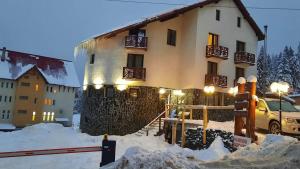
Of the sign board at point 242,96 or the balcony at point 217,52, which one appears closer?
the sign board at point 242,96

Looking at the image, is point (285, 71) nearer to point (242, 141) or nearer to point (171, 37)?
point (171, 37)

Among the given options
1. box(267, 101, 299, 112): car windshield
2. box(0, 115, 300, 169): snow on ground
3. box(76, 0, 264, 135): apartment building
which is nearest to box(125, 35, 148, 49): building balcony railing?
box(76, 0, 264, 135): apartment building

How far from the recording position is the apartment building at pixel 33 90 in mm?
50750

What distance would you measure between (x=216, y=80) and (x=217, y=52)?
8.58ft

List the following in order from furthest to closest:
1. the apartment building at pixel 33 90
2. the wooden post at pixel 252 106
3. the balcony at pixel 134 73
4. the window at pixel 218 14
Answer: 1. the apartment building at pixel 33 90
2. the window at pixel 218 14
3. the balcony at pixel 134 73
4. the wooden post at pixel 252 106

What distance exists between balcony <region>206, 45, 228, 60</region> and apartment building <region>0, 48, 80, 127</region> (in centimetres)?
3435

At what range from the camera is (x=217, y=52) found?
29188mm

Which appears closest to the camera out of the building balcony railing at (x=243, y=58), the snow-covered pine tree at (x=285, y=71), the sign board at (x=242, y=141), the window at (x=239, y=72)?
the sign board at (x=242, y=141)

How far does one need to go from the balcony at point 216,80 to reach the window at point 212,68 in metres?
0.73

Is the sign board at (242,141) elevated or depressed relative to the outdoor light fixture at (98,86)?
depressed

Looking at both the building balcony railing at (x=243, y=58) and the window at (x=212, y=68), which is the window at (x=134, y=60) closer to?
the window at (x=212, y=68)

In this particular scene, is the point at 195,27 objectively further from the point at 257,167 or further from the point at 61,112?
the point at 61,112

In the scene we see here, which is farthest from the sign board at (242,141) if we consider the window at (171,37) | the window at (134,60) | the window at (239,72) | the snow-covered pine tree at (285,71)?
the snow-covered pine tree at (285,71)

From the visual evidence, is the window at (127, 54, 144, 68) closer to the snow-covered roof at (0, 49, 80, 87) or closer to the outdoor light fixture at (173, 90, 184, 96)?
the outdoor light fixture at (173, 90, 184, 96)
